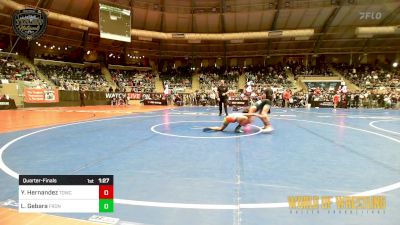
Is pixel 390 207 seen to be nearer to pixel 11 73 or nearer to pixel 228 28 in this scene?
pixel 11 73

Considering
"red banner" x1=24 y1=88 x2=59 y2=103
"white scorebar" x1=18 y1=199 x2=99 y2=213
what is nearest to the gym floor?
"white scorebar" x1=18 y1=199 x2=99 y2=213

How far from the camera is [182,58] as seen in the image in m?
44.7

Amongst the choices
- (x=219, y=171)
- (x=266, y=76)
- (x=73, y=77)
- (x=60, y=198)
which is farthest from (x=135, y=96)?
(x=60, y=198)

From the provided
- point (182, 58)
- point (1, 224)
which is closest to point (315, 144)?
point (1, 224)

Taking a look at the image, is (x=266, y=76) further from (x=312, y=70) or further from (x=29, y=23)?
(x=29, y=23)

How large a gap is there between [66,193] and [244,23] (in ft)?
117

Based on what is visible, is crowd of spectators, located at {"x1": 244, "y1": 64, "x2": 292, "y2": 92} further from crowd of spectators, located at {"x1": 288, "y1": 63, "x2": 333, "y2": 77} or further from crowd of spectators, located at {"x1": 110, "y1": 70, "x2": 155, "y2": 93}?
crowd of spectators, located at {"x1": 110, "y1": 70, "x2": 155, "y2": 93}

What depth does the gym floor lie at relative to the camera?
111 inches

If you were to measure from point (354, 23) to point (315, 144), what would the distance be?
110 ft

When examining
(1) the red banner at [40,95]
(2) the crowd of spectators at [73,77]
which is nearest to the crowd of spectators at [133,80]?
(2) the crowd of spectators at [73,77]

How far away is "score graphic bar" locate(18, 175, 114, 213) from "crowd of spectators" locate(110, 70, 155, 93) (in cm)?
3059

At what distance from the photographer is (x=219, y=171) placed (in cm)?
434

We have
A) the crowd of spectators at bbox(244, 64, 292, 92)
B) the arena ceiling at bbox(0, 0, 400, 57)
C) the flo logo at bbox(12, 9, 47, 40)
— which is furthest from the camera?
the crowd of spectators at bbox(244, 64, 292, 92)

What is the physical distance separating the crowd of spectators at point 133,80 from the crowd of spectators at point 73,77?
6.25ft
